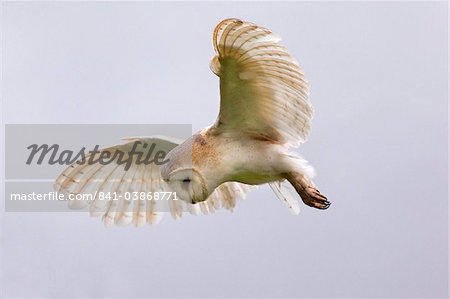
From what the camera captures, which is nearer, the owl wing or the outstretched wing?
the outstretched wing

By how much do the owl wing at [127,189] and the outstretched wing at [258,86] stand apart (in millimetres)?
2087

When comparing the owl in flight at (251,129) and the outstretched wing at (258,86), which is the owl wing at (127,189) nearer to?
the owl in flight at (251,129)

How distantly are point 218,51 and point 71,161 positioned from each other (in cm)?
336

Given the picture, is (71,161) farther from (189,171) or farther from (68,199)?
(189,171)

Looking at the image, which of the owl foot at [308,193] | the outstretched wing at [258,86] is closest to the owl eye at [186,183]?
the outstretched wing at [258,86]

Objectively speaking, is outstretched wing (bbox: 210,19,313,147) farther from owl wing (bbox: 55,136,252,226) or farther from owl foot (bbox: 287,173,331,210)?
owl wing (bbox: 55,136,252,226)

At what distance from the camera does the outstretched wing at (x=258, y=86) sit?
Result: 9.81m

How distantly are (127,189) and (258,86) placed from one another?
10.8ft

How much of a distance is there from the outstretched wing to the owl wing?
6.85ft

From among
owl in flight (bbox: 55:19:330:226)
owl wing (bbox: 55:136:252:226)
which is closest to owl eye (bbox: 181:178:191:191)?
owl in flight (bbox: 55:19:330:226)

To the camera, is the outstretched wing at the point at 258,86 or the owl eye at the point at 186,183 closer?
the outstretched wing at the point at 258,86

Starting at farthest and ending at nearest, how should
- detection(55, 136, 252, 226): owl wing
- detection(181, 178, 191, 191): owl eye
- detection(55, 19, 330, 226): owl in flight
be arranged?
detection(55, 136, 252, 226): owl wing → detection(181, 178, 191, 191): owl eye → detection(55, 19, 330, 226): owl in flight

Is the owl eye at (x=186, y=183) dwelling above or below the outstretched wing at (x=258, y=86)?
below

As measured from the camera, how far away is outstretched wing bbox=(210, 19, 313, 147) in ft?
32.2
